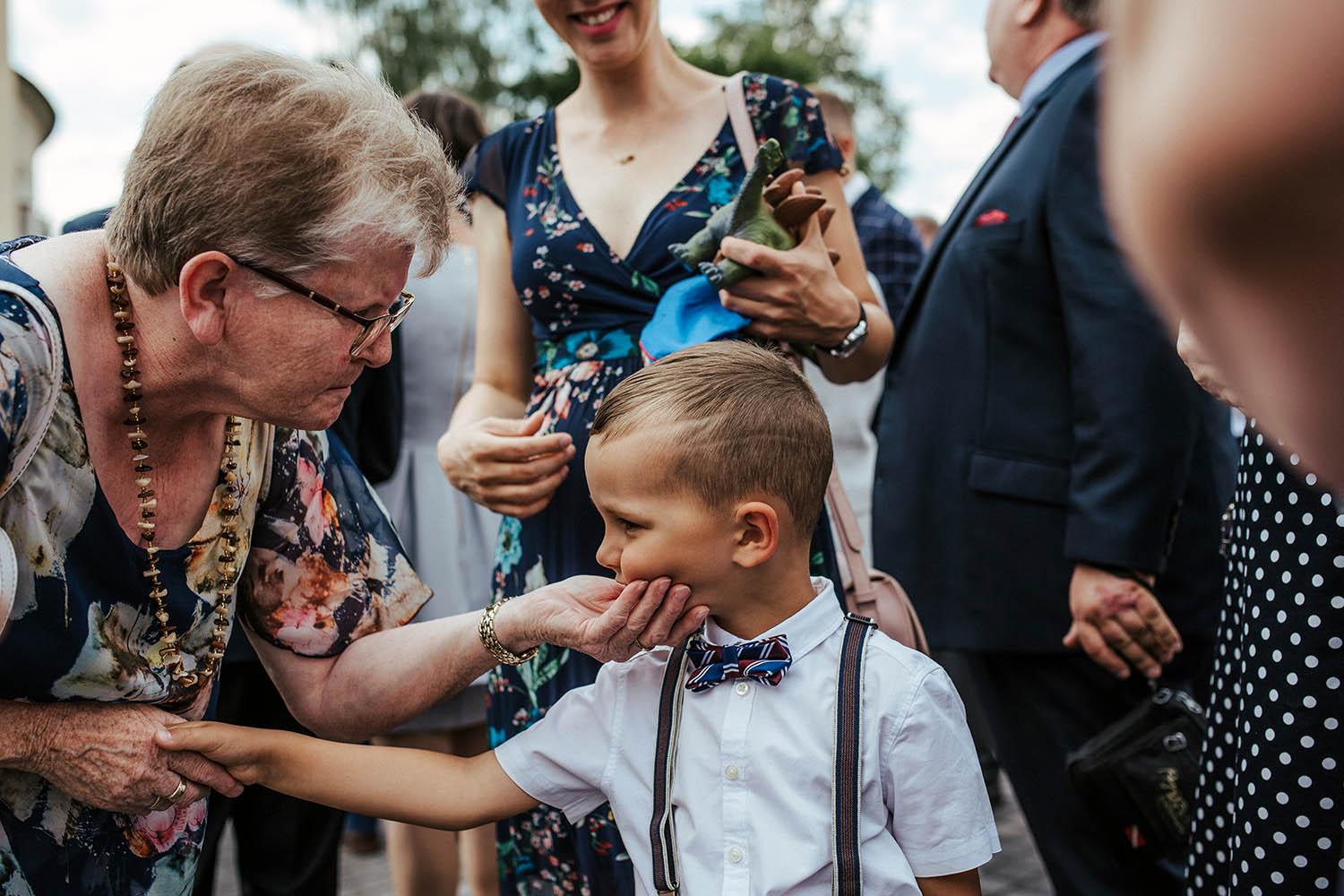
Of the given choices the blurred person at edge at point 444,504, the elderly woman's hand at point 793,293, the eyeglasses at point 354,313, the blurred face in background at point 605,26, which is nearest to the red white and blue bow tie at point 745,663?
the elderly woman's hand at point 793,293

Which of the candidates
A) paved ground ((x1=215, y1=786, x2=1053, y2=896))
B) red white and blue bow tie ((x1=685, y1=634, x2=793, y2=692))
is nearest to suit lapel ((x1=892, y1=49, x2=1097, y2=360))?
red white and blue bow tie ((x1=685, y1=634, x2=793, y2=692))

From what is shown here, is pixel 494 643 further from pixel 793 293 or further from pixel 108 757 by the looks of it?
pixel 793 293

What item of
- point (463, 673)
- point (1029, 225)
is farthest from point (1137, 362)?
point (463, 673)

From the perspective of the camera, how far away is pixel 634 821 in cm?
167

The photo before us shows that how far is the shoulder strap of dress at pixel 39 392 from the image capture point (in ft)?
4.48

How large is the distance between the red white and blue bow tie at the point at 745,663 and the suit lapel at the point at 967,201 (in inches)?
53.8

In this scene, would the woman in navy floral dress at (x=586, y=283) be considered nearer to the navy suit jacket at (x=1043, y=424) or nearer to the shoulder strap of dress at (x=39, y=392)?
the navy suit jacket at (x=1043, y=424)

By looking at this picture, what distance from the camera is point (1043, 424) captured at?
2598 millimetres

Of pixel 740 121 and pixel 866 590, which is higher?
pixel 740 121

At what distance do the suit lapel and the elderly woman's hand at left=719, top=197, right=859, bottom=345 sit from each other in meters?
0.85

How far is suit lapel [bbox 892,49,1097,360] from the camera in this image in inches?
109

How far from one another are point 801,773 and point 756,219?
36.4 inches

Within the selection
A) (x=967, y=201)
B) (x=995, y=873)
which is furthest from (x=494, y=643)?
(x=995, y=873)

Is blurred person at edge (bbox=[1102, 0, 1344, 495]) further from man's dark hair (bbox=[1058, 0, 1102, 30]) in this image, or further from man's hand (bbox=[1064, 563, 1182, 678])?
man's dark hair (bbox=[1058, 0, 1102, 30])
